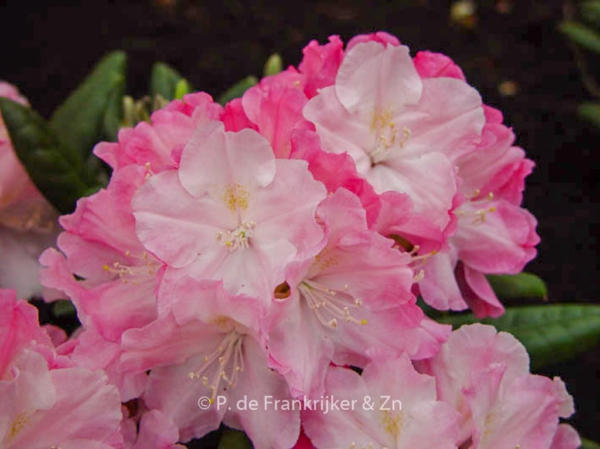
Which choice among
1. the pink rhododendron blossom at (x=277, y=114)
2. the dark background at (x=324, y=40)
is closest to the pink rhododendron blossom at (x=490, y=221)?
the pink rhododendron blossom at (x=277, y=114)

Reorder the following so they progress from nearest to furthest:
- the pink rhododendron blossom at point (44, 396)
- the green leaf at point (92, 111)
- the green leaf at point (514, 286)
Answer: the pink rhododendron blossom at point (44, 396)
the green leaf at point (514, 286)
the green leaf at point (92, 111)

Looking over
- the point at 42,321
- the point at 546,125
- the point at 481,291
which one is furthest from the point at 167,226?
the point at 546,125

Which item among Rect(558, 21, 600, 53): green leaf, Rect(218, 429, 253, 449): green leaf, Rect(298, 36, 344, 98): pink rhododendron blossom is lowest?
Rect(558, 21, 600, 53): green leaf

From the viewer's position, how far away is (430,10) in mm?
3375

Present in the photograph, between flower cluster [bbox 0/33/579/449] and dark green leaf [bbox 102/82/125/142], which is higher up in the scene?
flower cluster [bbox 0/33/579/449]

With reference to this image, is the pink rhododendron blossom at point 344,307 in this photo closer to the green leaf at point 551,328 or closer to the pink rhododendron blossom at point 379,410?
the pink rhododendron blossom at point 379,410

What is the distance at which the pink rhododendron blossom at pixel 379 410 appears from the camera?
2.98ft

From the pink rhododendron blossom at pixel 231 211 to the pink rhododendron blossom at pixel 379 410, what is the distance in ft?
0.55

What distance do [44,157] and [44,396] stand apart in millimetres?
489

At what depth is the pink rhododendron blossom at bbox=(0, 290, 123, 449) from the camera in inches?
33.2

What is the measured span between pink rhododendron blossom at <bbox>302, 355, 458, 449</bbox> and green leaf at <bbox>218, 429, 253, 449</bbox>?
5.0 inches

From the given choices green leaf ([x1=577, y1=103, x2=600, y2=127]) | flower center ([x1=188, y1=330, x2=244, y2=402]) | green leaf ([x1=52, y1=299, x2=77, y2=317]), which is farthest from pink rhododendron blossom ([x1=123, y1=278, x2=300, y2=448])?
green leaf ([x1=577, y1=103, x2=600, y2=127])

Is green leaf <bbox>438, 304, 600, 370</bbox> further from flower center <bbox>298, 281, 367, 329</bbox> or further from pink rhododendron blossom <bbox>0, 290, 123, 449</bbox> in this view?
pink rhododendron blossom <bbox>0, 290, 123, 449</bbox>

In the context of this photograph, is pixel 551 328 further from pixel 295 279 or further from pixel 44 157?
pixel 44 157
